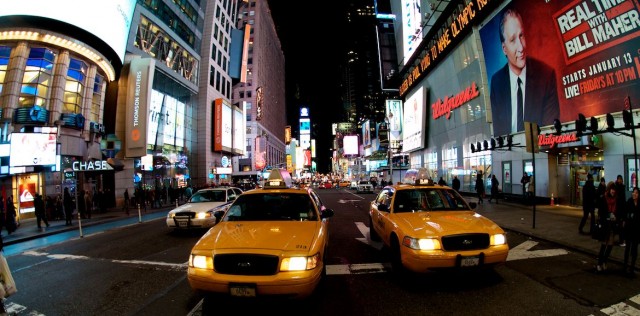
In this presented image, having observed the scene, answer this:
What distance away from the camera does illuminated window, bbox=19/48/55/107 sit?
21141 millimetres

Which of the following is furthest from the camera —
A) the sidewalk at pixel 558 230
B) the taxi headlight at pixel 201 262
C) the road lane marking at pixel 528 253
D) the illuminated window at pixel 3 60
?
the illuminated window at pixel 3 60

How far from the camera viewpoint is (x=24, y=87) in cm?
2111

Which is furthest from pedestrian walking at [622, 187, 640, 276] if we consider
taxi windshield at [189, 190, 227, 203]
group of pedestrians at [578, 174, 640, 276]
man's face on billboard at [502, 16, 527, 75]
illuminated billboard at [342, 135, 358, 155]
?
illuminated billboard at [342, 135, 358, 155]

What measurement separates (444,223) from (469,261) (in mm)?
829

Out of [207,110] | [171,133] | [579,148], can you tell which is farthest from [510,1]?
[207,110]

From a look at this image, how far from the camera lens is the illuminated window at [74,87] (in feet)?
77.6

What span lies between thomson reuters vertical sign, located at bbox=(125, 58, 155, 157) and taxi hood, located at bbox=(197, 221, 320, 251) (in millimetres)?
27684

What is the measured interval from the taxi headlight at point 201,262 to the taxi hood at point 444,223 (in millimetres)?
3227

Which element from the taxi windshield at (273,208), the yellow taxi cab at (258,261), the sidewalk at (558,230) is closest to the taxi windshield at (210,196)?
the taxi windshield at (273,208)

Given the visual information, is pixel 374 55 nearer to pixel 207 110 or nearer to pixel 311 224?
pixel 207 110

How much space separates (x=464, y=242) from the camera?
5.47 meters

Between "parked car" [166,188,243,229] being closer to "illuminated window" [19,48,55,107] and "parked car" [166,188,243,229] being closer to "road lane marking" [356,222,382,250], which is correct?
"road lane marking" [356,222,382,250]

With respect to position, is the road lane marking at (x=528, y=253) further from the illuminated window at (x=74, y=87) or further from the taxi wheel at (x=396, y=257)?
the illuminated window at (x=74, y=87)

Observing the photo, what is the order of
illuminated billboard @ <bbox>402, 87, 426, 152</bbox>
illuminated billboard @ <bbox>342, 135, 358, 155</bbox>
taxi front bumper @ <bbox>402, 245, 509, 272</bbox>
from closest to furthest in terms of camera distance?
taxi front bumper @ <bbox>402, 245, 509, 272</bbox>, illuminated billboard @ <bbox>402, 87, 426, 152</bbox>, illuminated billboard @ <bbox>342, 135, 358, 155</bbox>
